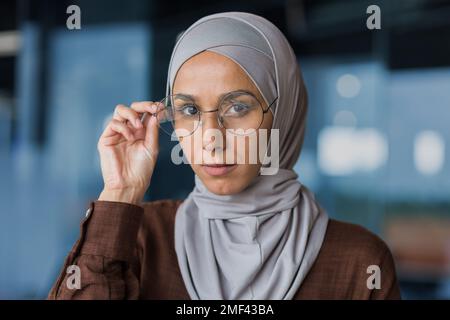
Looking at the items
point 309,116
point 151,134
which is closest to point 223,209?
point 151,134

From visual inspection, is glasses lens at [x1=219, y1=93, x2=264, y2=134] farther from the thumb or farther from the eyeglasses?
the thumb

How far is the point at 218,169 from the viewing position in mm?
929

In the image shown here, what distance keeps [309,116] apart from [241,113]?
240 centimetres

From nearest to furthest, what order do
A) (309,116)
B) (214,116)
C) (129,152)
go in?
(214,116) < (129,152) < (309,116)

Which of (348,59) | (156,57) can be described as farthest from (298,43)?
(156,57)

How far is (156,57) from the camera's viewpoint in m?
2.84

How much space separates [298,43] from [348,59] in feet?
0.99

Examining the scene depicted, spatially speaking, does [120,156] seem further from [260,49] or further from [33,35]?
[33,35]

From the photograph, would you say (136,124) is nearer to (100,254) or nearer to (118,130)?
(118,130)

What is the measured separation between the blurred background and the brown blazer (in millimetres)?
1640

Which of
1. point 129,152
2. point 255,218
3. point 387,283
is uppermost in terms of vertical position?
point 129,152

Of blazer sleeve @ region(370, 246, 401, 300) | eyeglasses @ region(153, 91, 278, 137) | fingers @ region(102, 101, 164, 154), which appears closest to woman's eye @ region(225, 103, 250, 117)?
eyeglasses @ region(153, 91, 278, 137)

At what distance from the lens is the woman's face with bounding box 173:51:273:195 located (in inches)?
34.7

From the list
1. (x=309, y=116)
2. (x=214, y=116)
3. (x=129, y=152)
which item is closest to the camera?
(x=214, y=116)
